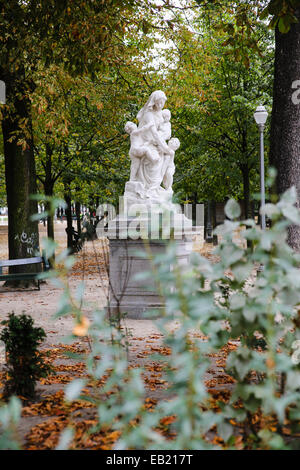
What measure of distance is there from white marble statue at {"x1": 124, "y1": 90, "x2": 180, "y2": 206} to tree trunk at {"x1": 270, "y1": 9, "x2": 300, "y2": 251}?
2556mm

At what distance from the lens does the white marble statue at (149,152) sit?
361 inches

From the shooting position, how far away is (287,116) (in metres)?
7.03

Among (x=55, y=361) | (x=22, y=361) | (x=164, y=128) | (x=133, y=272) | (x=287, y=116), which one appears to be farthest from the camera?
(x=164, y=128)

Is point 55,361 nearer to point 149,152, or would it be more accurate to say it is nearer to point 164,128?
point 149,152

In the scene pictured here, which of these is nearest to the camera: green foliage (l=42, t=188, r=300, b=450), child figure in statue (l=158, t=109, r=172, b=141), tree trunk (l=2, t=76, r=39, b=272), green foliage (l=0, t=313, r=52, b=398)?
green foliage (l=42, t=188, r=300, b=450)

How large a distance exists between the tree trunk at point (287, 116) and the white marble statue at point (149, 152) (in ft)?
8.39

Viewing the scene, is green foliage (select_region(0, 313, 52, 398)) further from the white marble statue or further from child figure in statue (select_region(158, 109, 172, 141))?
child figure in statue (select_region(158, 109, 172, 141))

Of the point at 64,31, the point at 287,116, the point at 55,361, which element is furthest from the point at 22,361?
the point at 64,31

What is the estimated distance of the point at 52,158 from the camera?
1869 centimetres

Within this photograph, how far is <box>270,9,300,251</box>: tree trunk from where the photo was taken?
682cm

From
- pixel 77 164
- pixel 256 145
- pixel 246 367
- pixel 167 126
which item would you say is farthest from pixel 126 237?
pixel 256 145

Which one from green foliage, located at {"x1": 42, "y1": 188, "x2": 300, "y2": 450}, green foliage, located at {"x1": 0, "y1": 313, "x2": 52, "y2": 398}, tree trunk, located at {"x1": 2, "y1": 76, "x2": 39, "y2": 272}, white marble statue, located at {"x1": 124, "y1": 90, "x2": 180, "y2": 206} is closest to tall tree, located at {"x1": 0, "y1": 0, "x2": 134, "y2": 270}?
white marble statue, located at {"x1": 124, "y1": 90, "x2": 180, "y2": 206}

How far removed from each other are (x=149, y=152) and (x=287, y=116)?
9.60 feet

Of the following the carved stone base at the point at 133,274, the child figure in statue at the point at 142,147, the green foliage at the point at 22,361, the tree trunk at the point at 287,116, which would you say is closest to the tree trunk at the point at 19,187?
the child figure in statue at the point at 142,147
